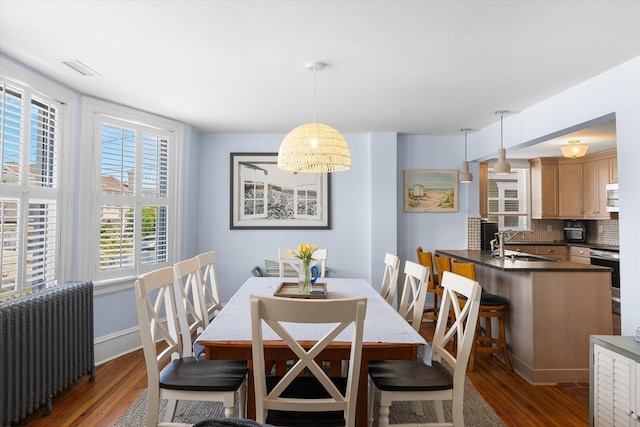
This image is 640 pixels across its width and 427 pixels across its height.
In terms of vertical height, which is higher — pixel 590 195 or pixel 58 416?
pixel 590 195

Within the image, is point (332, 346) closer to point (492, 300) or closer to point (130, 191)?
point (492, 300)

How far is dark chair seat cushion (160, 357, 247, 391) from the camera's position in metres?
1.80

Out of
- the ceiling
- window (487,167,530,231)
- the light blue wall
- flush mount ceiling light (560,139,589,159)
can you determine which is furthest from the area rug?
window (487,167,530,231)

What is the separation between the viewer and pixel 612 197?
5.52m

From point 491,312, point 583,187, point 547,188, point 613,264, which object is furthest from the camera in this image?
point 547,188

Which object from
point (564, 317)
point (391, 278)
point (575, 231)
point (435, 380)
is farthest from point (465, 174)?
point (435, 380)

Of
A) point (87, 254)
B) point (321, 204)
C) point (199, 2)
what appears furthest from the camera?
point (321, 204)

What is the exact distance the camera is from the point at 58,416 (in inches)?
98.3

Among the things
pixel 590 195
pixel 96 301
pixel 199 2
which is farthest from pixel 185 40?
pixel 590 195

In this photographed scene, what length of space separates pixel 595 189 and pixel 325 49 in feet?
17.9

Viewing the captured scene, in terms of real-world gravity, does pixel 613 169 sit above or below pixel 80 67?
below

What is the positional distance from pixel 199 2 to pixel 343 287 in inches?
86.4

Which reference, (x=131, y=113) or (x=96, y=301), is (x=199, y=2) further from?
(x=96, y=301)

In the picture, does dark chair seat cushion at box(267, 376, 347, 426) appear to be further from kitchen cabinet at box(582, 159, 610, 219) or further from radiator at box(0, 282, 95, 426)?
kitchen cabinet at box(582, 159, 610, 219)
